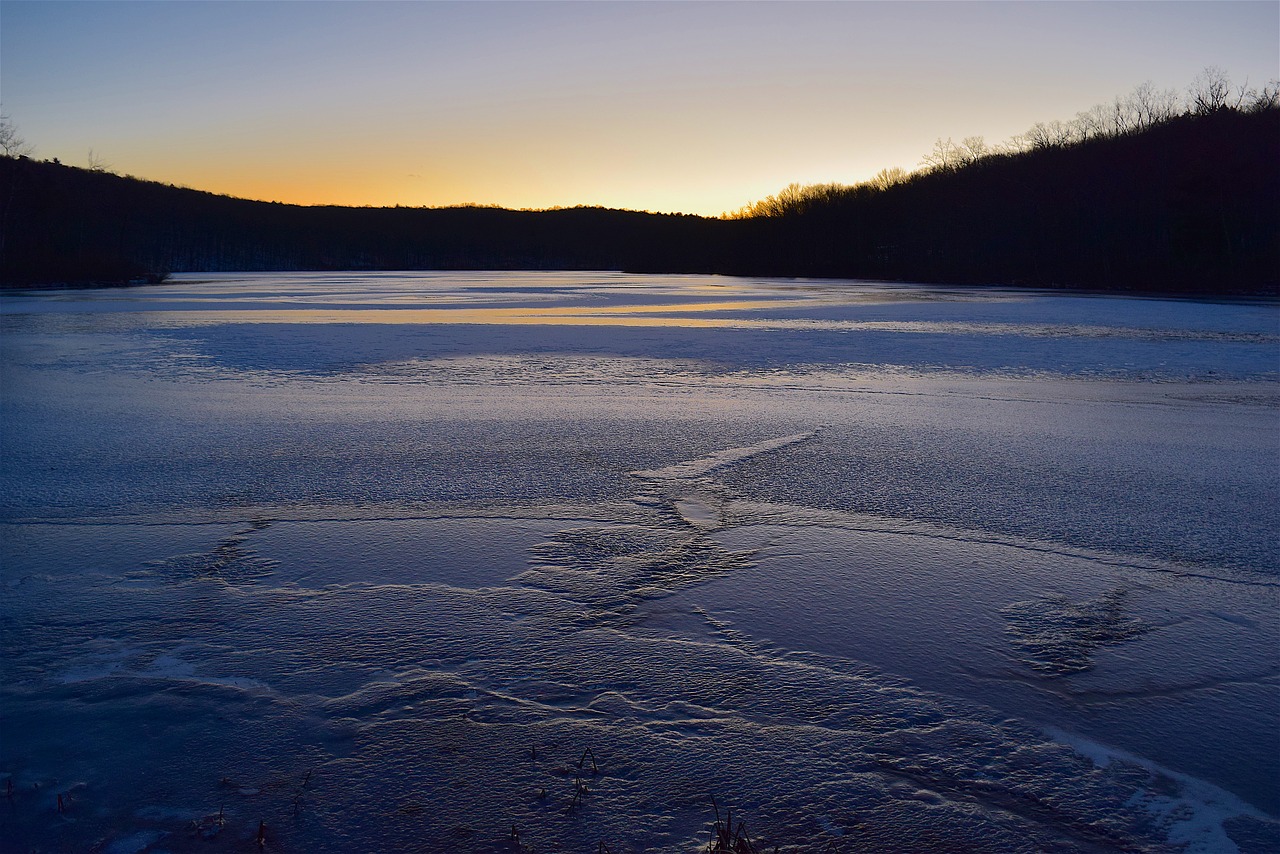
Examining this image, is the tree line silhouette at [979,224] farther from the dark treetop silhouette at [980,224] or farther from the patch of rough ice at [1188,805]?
the patch of rough ice at [1188,805]

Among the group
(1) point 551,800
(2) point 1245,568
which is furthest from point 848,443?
(1) point 551,800

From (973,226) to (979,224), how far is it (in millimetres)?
618

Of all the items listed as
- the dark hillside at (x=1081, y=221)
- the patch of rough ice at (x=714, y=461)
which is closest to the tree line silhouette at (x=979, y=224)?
the dark hillside at (x=1081, y=221)

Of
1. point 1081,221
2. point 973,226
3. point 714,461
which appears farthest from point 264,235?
point 714,461

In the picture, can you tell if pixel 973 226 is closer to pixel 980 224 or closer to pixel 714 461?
pixel 980 224

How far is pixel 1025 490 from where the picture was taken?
541 cm

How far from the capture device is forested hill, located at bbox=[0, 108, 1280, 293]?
40750 millimetres

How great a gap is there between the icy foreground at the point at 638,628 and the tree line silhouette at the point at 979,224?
35.5 m

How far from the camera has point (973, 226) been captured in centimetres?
5872

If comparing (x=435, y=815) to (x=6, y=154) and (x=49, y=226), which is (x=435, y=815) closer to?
(x=6, y=154)

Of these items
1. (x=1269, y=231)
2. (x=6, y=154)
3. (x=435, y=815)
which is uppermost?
(x=6, y=154)

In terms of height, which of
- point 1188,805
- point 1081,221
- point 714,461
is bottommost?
point 1188,805

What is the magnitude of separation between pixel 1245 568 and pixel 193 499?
5.61 meters

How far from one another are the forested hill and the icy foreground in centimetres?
3568
